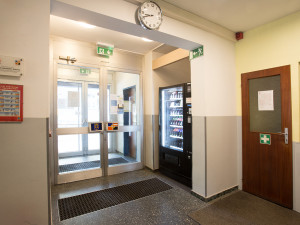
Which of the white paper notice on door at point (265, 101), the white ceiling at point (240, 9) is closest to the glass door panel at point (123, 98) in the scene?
the white ceiling at point (240, 9)

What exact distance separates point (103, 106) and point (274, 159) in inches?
123

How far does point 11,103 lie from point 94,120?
225cm

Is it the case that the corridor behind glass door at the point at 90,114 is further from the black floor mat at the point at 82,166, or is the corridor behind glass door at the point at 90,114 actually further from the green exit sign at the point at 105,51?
the green exit sign at the point at 105,51

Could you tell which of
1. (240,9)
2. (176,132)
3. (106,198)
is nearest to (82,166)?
(106,198)

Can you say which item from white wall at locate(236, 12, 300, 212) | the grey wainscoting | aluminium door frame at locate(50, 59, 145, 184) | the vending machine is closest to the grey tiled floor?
aluminium door frame at locate(50, 59, 145, 184)

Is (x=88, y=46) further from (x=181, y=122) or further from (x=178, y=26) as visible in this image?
(x=181, y=122)

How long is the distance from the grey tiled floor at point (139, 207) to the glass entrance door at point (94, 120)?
390 mm

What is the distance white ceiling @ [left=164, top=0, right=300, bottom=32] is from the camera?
6.73 feet

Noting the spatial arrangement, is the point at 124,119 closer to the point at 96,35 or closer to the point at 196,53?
the point at 96,35

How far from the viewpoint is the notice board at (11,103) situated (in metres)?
1.30

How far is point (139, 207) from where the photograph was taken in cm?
238

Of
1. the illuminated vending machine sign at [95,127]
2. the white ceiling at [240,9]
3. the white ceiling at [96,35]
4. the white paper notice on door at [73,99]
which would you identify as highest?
the white ceiling at [96,35]

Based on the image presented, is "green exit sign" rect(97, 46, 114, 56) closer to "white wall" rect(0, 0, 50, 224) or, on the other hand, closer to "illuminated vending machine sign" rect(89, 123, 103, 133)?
"illuminated vending machine sign" rect(89, 123, 103, 133)

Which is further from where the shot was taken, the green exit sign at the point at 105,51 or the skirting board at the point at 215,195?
the green exit sign at the point at 105,51
